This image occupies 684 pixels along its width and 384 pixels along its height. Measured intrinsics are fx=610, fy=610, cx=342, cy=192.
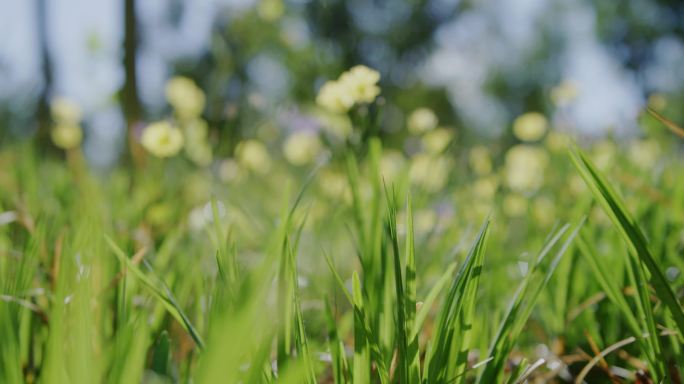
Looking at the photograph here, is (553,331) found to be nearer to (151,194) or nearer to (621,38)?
(151,194)

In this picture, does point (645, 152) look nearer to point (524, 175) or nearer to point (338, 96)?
point (524, 175)

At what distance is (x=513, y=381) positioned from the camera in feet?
1.71

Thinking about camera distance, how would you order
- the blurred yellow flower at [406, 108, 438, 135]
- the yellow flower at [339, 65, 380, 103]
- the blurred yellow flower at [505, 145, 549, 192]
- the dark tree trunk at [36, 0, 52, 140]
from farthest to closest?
the dark tree trunk at [36, 0, 52, 140] < the blurred yellow flower at [505, 145, 549, 192] < the blurred yellow flower at [406, 108, 438, 135] < the yellow flower at [339, 65, 380, 103]

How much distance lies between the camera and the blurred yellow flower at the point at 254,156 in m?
2.31

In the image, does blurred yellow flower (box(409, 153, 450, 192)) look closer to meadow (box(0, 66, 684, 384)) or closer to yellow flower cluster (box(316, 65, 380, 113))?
meadow (box(0, 66, 684, 384))

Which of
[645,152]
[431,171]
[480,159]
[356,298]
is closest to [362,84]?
[431,171]

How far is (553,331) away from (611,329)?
81 mm

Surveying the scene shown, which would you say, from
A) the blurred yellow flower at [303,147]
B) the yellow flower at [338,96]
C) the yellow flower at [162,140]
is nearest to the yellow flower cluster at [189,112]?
the blurred yellow flower at [303,147]

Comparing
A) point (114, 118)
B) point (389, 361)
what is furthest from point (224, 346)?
point (114, 118)

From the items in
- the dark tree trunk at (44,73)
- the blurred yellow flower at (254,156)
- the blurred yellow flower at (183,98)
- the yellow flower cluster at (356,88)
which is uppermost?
the dark tree trunk at (44,73)

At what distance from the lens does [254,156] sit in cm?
282

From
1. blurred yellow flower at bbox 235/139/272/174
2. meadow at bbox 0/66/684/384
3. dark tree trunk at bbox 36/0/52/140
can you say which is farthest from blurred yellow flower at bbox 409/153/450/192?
dark tree trunk at bbox 36/0/52/140

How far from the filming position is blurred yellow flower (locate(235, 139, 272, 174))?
2309mm

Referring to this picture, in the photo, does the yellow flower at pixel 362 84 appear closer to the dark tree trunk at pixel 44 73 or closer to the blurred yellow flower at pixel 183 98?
the blurred yellow flower at pixel 183 98
